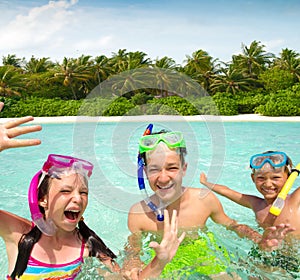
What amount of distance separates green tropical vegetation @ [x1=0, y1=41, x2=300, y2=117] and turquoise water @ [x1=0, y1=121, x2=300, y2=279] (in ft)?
0.57

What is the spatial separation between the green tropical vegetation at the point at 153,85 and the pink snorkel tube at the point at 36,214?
24.2 inches

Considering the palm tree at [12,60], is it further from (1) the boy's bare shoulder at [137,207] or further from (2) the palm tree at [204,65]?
(1) the boy's bare shoulder at [137,207]

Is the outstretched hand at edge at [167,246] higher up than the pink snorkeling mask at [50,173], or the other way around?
the pink snorkeling mask at [50,173]

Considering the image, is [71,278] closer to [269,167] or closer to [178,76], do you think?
[178,76]

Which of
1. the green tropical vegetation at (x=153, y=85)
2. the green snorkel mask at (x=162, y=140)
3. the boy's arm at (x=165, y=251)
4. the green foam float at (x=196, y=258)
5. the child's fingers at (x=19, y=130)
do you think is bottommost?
the green foam float at (x=196, y=258)

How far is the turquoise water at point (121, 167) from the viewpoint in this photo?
245 centimetres

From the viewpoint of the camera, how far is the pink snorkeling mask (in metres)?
1.84

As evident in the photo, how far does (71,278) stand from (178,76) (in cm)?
137

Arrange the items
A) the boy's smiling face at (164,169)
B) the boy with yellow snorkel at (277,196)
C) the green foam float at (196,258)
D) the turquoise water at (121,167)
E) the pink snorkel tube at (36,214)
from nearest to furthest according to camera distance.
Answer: the pink snorkel tube at (36,214) < the boy's smiling face at (164,169) < the turquoise water at (121,167) < the green foam float at (196,258) < the boy with yellow snorkel at (277,196)

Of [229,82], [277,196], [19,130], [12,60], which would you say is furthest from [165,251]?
[12,60]

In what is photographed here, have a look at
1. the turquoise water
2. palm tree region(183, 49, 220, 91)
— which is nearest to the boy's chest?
the turquoise water

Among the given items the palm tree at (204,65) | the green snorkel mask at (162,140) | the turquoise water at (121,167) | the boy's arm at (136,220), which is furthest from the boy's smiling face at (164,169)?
the palm tree at (204,65)

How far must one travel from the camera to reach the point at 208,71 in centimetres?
2600

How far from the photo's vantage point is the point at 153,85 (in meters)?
2.20
